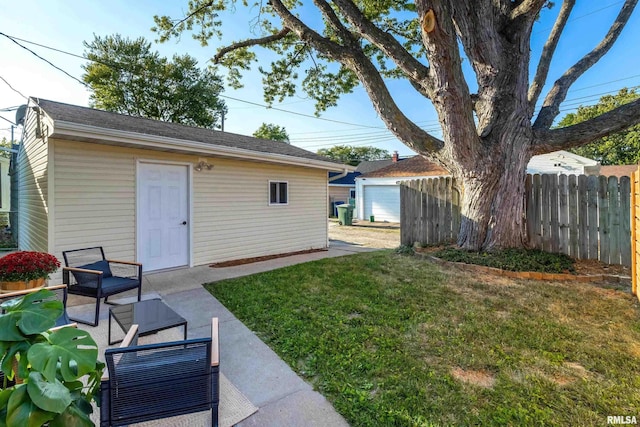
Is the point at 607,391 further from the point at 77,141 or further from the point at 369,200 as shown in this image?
the point at 369,200

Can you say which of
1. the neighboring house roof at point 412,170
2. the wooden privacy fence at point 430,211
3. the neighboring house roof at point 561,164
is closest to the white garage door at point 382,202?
the neighboring house roof at point 412,170

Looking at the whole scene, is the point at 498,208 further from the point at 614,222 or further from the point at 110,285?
the point at 110,285

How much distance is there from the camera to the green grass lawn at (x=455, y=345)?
2.07 m

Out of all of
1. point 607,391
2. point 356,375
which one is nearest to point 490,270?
point 607,391

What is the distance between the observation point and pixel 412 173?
55.3 ft

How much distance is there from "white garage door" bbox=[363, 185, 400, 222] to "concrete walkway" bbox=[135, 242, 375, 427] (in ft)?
45.5

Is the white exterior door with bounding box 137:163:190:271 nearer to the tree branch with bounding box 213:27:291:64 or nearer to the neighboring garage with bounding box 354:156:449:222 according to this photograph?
the tree branch with bounding box 213:27:291:64

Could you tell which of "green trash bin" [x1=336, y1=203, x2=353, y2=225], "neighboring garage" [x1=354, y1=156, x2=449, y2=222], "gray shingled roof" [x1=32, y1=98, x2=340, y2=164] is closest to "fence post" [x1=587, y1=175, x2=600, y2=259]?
"gray shingled roof" [x1=32, y1=98, x2=340, y2=164]

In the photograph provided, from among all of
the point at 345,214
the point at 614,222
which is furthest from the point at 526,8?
the point at 345,214

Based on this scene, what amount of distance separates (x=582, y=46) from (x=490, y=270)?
8.66m

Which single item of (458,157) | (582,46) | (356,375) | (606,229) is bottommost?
(356,375)

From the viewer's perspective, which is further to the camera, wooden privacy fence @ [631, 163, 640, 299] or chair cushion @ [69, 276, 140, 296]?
wooden privacy fence @ [631, 163, 640, 299]

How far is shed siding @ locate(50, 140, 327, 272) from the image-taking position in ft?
16.3

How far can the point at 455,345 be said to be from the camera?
9.61 ft
